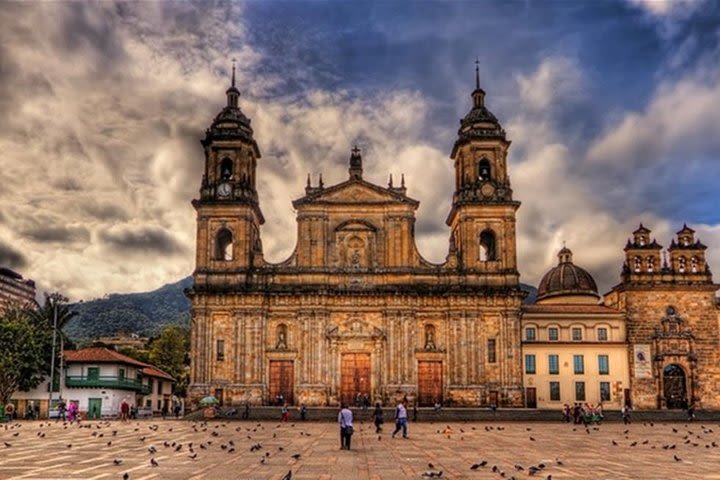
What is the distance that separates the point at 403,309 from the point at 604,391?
1726cm

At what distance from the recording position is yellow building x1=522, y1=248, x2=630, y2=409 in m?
60.4

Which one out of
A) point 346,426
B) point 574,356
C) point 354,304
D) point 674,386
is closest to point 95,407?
point 354,304

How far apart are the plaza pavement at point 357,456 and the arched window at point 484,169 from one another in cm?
2926

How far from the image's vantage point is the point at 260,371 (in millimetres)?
56125

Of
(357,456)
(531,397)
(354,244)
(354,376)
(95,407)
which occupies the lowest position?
(95,407)

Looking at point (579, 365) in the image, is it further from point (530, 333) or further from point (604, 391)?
point (530, 333)

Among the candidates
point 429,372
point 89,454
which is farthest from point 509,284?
point 89,454

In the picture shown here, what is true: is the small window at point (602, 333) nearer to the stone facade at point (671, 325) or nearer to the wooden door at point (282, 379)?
the stone facade at point (671, 325)

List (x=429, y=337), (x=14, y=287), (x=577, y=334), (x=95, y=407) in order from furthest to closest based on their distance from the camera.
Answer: (x=14, y=287)
(x=577, y=334)
(x=95, y=407)
(x=429, y=337)

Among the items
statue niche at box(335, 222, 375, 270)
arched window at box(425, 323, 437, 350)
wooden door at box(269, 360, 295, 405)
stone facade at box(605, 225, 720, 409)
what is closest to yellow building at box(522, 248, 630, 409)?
stone facade at box(605, 225, 720, 409)

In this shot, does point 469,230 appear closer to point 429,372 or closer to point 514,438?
point 429,372

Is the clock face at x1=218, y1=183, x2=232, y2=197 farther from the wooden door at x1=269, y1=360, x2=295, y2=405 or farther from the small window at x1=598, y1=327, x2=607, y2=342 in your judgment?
the small window at x1=598, y1=327, x2=607, y2=342

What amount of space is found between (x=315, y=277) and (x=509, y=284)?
46.5 ft

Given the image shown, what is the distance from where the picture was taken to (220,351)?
185 ft
